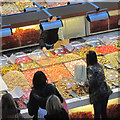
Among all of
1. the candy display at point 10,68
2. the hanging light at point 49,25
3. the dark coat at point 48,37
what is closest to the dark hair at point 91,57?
the hanging light at point 49,25

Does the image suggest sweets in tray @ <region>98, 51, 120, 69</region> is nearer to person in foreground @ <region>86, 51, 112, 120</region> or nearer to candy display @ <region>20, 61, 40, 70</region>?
person in foreground @ <region>86, 51, 112, 120</region>

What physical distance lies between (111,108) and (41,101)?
125 cm

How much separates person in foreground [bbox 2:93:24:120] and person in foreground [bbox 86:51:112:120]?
1182 millimetres

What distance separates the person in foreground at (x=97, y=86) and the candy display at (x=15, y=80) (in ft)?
3.26

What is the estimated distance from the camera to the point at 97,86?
406 centimetres

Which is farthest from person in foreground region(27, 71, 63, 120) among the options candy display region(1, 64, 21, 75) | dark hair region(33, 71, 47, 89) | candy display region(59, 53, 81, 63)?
candy display region(59, 53, 81, 63)

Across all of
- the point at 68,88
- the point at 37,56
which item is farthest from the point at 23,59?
the point at 68,88

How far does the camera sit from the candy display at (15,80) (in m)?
4.40

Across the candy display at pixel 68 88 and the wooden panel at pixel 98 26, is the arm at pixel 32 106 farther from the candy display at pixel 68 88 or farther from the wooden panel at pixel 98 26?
the wooden panel at pixel 98 26

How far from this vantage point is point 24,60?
529cm

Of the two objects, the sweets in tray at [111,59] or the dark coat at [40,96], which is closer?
the dark coat at [40,96]

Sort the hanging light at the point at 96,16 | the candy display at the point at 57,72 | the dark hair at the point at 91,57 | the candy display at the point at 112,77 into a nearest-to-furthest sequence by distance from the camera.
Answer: the dark hair at the point at 91,57 < the candy display at the point at 112,77 < the candy display at the point at 57,72 < the hanging light at the point at 96,16

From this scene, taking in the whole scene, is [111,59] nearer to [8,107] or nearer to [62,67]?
[62,67]

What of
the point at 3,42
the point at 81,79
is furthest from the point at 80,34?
the point at 81,79
